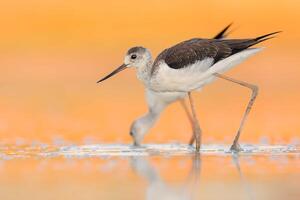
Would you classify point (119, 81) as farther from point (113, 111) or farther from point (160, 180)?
point (160, 180)

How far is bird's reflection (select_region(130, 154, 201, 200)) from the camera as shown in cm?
756

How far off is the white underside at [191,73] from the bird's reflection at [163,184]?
1940mm

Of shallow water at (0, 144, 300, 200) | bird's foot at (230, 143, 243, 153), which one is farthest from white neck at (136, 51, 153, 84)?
bird's foot at (230, 143, 243, 153)

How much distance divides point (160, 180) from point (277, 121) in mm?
4762

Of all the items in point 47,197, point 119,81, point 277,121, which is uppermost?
point 119,81

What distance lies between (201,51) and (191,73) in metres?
0.28

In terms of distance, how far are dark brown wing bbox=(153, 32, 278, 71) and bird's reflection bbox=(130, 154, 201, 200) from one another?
6.48ft

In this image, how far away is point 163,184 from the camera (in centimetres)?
816

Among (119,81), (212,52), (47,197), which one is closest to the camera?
(47,197)

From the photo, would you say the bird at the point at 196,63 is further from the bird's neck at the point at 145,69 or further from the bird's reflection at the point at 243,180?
the bird's reflection at the point at 243,180

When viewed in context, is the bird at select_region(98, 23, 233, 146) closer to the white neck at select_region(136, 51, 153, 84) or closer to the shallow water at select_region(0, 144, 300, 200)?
the white neck at select_region(136, 51, 153, 84)

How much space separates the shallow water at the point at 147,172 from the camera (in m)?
7.71

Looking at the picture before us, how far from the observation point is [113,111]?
1378cm

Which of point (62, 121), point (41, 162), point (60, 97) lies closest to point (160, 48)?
point (60, 97)
